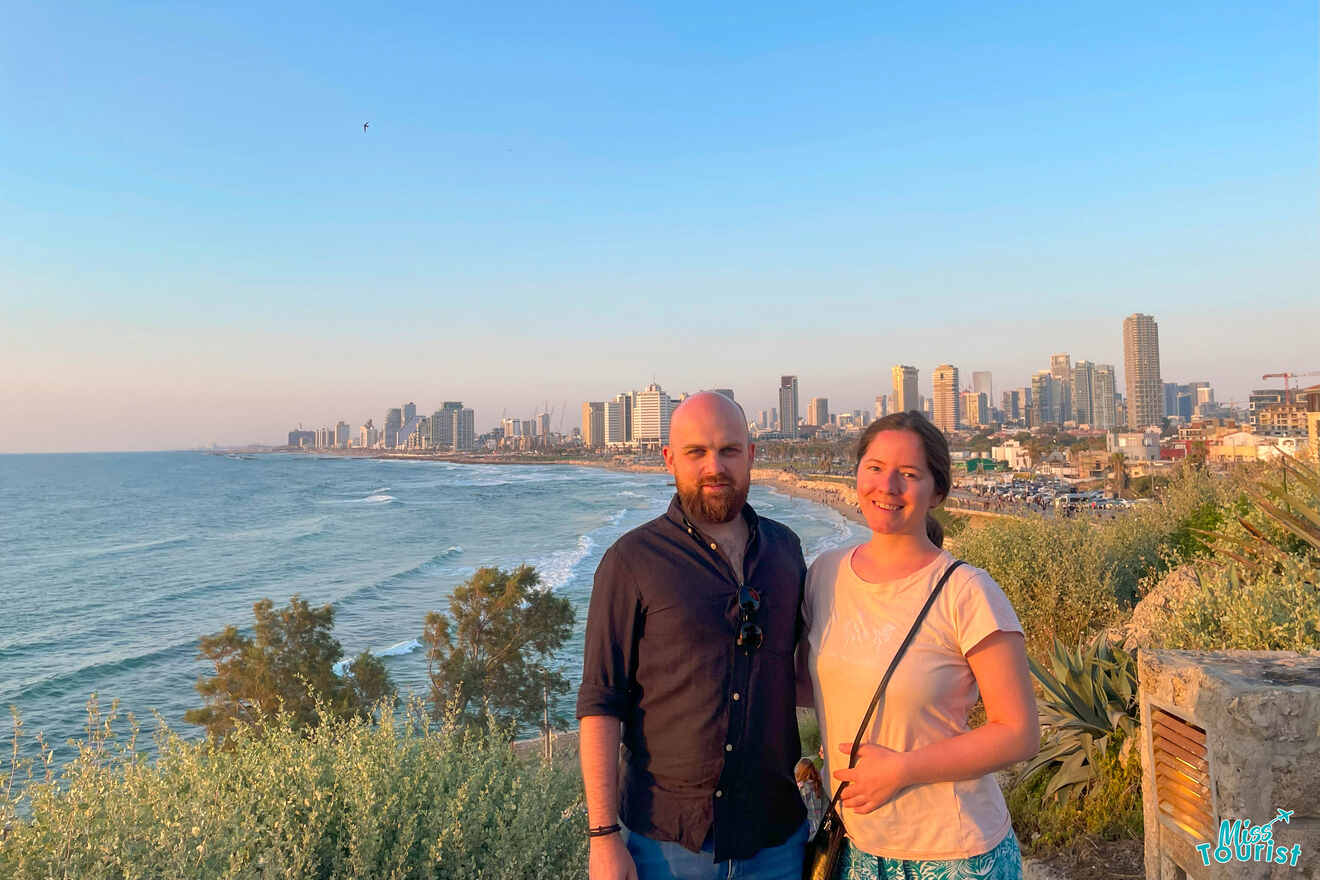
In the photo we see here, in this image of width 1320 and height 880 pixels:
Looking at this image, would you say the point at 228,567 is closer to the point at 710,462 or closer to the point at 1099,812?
the point at 1099,812

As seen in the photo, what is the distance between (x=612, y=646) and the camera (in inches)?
90.0

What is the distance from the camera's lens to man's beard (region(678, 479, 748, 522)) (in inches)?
93.3

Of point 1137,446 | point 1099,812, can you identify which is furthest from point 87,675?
point 1137,446

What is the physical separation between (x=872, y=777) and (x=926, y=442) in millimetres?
908

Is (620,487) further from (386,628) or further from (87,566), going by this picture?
(386,628)

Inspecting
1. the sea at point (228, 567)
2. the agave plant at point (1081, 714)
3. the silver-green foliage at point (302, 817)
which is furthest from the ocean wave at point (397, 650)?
the agave plant at point (1081, 714)

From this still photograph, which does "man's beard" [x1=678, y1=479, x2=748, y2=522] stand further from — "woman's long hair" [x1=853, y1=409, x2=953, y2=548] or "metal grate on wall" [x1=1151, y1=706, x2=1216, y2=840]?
"metal grate on wall" [x1=1151, y1=706, x2=1216, y2=840]

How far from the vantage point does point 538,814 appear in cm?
345

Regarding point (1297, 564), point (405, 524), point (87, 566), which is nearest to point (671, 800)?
point (1297, 564)

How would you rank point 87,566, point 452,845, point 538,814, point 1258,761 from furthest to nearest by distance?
point 87,566 → point 538,814 → point 452,845 → point 1258,761

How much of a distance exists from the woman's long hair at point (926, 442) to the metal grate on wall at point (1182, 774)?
1.28 meters

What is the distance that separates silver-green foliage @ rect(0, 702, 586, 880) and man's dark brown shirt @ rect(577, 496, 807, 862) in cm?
127

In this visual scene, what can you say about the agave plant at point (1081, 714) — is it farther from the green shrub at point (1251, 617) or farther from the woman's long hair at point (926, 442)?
the woman's long hair at point (926, 442)

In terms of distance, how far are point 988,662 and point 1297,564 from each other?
4187 mm
